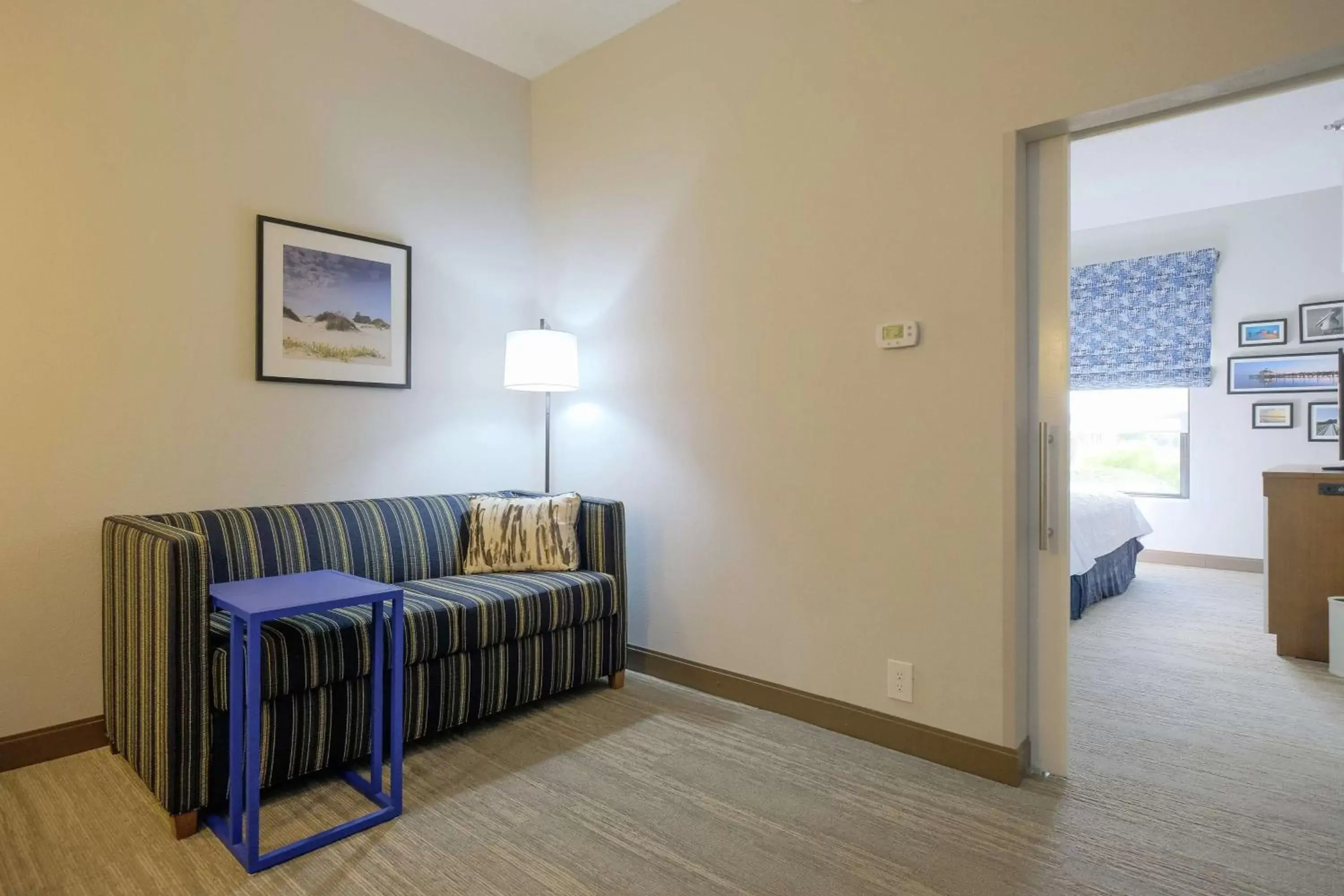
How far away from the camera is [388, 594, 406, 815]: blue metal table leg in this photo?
1974 millimetres

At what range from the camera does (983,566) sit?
2.25 m

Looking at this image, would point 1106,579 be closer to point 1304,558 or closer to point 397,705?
point 1304,558

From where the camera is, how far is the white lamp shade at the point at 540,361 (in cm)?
320

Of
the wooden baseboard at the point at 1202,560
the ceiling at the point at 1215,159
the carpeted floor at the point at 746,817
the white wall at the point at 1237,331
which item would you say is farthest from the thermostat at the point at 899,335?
the white wall at the point at 1237,331

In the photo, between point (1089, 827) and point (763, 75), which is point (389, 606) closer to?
point (1089, 827)

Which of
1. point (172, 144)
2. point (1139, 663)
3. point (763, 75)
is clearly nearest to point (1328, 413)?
point (1139, 663)

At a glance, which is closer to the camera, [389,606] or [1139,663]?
[389,606]

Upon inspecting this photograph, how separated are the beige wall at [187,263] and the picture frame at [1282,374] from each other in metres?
5.81

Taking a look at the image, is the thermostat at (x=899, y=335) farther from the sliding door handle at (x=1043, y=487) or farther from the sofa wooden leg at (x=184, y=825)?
the sofa wooden leg at (x=184, y=825)

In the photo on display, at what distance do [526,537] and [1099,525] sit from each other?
3643 millimetres

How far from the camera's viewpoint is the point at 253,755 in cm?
172

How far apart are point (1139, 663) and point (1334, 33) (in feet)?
8.82

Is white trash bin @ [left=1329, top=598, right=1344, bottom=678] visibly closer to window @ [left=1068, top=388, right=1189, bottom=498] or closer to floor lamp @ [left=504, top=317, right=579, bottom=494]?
window @ [left=1068, top=388, right=1189, bottom=498]

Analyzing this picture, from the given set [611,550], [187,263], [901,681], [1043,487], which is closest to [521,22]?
[187,263]
